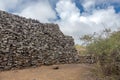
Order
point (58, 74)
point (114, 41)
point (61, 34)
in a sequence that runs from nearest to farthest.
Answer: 1. point (114, 41)
2. point (58, 74)
3. point (61, 34)

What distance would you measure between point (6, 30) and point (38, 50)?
2653 mm

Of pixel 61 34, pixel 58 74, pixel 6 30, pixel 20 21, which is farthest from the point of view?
pixel 61 34

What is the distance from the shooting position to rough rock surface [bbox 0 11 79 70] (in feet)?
59.5

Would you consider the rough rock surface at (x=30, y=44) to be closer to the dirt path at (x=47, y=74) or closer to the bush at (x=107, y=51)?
the dirt path at (x=47, y=74)

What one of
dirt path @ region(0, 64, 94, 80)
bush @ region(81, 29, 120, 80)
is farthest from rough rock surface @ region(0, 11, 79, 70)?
bush @ region(81, 29, 120, 80)

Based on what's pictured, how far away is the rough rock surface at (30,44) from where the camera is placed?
18.1 metres

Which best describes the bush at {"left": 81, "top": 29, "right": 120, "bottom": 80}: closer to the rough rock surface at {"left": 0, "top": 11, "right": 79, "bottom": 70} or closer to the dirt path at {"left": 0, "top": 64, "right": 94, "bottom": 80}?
the dirt path at {"left": 0, "top": 64, "right": 94, "bottom": 80}

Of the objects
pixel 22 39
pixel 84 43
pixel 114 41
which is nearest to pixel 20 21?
pixel 22 39

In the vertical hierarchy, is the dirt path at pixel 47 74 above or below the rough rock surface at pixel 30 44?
below

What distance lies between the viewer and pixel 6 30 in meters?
18.6

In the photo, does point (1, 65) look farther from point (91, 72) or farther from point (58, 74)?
point (91, 72)

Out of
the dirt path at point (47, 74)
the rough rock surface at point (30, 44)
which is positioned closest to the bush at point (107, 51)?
the dirt path at point (47, 74)

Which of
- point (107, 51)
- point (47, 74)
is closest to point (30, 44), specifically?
point (47, 74)

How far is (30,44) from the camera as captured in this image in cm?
1959
